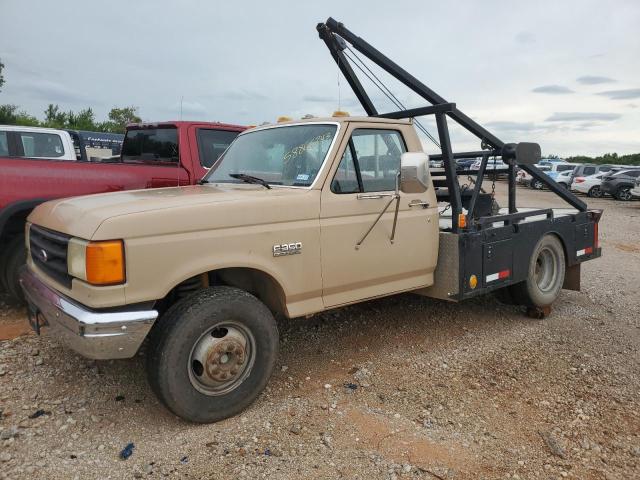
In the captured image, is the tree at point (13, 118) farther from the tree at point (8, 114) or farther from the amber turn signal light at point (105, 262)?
the amber turn signal light at point (105, 262)

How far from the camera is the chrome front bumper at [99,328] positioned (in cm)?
293

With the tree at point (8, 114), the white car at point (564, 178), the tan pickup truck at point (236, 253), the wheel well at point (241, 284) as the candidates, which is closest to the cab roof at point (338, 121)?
the tan pickup truck at point (236, 253)

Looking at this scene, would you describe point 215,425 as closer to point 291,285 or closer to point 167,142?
point 291,285

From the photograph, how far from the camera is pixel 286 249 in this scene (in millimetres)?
3553

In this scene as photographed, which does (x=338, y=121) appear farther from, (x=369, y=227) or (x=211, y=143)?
(x=211, y=143)

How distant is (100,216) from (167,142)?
344cm

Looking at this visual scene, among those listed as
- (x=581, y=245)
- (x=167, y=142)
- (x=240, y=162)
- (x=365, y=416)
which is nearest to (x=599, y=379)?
(x=365, y=416)

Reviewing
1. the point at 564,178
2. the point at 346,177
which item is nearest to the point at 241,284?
the point at 346,177

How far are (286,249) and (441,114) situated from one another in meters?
2.22

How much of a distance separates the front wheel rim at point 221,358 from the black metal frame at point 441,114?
7.26 feet

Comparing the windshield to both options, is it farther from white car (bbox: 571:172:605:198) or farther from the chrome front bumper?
white car (bbox: 571:172:605:198)

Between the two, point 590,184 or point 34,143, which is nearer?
point 34,143

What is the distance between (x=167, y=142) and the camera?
20.4ft

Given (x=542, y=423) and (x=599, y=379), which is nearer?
(x=542, y=423)
